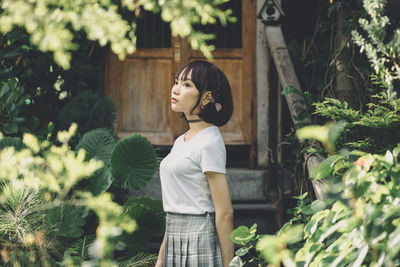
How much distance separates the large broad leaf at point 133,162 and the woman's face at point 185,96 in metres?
0.70

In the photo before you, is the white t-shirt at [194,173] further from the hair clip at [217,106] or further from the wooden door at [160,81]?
the wooden door at [160,81]

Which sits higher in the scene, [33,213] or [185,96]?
[185,96]

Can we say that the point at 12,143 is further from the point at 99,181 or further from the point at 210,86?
the point at 210,86

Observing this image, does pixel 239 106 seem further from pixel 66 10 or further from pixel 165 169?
pixel 66 10

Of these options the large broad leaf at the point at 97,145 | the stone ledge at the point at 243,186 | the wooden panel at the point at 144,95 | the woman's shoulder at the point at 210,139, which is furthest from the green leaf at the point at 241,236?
the wooden panel at the point at 144,95

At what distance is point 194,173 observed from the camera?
6.85 feet

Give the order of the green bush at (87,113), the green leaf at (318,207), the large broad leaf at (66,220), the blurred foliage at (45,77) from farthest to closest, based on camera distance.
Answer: the green bush at (87,113) < the blurred foliage at (45,77) < the large broad leaf at (66,220) < the green leaf at (318,207)

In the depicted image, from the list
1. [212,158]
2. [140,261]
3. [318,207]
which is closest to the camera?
[318,207]

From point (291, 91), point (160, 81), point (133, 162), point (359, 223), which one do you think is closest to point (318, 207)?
point (359, 223)

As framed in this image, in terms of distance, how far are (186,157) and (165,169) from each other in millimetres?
128

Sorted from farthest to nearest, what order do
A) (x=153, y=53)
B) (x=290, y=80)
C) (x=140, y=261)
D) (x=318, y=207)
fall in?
(x=153, y=53), (x=290, y=80), (x=140, y=261), (x=318, y=207)

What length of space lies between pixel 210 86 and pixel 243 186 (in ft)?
6.18

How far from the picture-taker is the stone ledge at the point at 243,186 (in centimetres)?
388

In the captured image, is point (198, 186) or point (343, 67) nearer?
point (198, 186)
